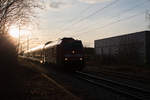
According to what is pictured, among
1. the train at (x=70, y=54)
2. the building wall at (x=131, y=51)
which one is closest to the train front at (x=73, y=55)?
the train at (x=70, y=54)

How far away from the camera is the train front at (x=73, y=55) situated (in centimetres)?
1981

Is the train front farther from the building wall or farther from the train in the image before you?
the building wall

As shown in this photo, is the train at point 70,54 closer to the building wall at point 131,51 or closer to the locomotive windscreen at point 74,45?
the locomotive windscreen at point 74,45

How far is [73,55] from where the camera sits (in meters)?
20.2

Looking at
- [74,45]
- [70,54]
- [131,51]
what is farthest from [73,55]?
[131,51]

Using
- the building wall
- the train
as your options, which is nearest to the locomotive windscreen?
the train

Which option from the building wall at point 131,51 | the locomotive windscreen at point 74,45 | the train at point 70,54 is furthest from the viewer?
the building wall at point 131,51

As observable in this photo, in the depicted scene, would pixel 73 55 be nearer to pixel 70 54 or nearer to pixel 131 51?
pixel 70 54

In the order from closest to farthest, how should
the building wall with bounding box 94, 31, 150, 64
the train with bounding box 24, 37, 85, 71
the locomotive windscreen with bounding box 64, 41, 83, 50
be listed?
the train with bounding box 24, 37, 85, 71
the locomotive windscreen with bounding box 64, 41, 83, 50
the building wall with bounding box 94, 31, 150, 64

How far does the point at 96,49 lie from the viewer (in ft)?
191

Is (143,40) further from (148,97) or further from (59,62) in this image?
(148,97)

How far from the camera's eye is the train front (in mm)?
19812

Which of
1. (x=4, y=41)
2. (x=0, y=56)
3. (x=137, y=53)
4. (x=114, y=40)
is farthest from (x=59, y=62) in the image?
(x=114, y=40)

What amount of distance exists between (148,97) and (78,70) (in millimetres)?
12347
